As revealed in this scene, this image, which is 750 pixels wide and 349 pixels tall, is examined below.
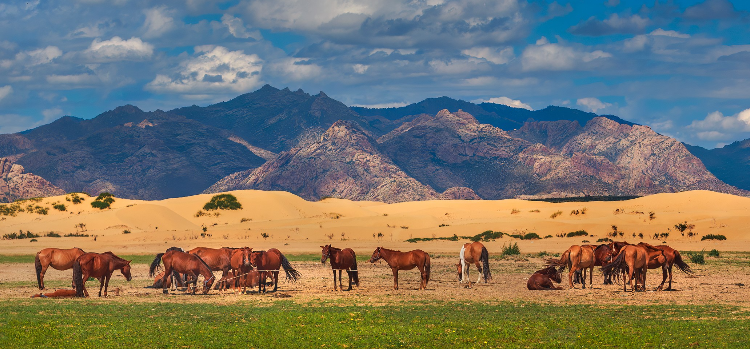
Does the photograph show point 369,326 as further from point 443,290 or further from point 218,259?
point 218,259

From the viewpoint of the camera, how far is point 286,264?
29453 mm

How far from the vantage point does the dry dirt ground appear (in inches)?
993

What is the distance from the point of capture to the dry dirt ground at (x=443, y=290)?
25219 millimetres

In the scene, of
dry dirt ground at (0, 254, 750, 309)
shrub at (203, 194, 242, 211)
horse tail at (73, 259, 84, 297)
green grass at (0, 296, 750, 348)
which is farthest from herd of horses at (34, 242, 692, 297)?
shrub at (203, 194, 242, 211)

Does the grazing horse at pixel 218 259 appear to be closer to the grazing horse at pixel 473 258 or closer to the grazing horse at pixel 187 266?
the grazing horse at pixel 187 266

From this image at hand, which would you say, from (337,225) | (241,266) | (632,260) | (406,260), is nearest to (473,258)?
(406,260)

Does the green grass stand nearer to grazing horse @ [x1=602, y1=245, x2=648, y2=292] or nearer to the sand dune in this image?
grazing horse @ [x1=602, y1=245, x2=648, y2=292]

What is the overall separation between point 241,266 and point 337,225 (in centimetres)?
5002

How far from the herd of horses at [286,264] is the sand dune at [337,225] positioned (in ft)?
86.2

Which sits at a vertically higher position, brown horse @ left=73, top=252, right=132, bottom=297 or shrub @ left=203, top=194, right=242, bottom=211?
shrub @ left=203, top=194, right=242, bottom=211

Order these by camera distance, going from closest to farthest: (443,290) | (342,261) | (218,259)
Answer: (443,290)
(342,261)
(218,259)

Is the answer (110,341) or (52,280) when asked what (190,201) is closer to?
(52,280)

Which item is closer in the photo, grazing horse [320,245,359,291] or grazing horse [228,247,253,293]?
grazing horse [228,247,253,293]

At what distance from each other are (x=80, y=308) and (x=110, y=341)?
20.7 ft
